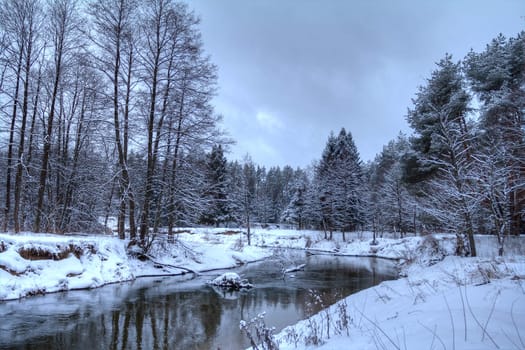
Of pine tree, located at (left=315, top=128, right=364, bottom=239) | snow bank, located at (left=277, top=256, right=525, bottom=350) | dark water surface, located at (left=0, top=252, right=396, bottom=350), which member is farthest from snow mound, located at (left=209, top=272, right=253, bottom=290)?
pine tree, located at (left=315, top=128, right=364, bottom=239)

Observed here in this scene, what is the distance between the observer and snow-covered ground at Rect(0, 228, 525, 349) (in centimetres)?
300

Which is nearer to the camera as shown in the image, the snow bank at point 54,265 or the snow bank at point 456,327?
the snow bank at point 456,327

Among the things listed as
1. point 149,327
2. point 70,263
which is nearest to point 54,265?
point 70,263

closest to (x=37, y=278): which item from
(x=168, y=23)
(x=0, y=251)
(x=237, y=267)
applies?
(x=0, y=251)

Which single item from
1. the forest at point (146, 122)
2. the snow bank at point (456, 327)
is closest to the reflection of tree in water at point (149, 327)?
the snow bank at point (456, 327)

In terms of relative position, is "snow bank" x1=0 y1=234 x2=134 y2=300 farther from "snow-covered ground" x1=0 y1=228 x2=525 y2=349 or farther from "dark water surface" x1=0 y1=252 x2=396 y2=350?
"dark water surface" x1=0 y1=252 x2=396 y2=350

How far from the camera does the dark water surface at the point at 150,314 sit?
604 cm

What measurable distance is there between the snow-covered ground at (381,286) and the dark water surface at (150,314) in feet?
2.53

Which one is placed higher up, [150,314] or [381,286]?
[381,286]

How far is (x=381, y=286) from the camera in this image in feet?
27.3

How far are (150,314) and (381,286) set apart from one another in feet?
19.6

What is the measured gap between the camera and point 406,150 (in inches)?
816

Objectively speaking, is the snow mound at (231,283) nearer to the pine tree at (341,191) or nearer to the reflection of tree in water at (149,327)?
the reflection of tree in water at (149,327)

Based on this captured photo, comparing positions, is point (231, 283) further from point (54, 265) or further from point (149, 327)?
point (54, 265)
